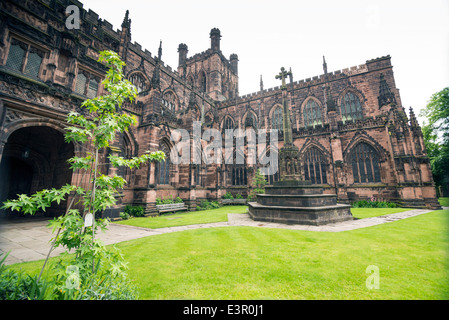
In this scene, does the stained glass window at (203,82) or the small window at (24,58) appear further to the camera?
the stained glass window at (203,82)

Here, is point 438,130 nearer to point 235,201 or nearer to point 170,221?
point 235,201

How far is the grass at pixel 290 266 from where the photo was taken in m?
2.82

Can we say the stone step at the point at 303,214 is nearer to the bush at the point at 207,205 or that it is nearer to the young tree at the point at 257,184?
the bush at the point at 207,205

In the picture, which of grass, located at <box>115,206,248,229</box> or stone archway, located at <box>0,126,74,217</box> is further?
stone archway, located at <box>0,126,74,217</box>

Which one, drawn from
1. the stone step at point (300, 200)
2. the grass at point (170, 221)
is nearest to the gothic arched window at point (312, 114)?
the stone step at point (300, 200)

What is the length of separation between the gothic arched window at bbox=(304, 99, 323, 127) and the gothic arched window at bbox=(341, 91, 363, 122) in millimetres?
2691

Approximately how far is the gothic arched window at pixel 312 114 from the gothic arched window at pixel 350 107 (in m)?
2.69

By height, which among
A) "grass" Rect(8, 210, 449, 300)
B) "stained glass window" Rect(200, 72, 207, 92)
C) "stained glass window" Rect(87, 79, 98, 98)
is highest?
"stained glass window" Rect(200, 72, 207, 92)

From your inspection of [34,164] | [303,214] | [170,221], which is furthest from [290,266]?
[34,164]

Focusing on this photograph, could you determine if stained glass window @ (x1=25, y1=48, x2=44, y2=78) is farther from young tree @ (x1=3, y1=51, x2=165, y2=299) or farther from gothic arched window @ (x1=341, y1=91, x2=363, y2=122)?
gothic arched window @ (x1=341, y1=91, x2=363, y2=122)

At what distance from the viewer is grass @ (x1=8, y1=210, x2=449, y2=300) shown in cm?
282

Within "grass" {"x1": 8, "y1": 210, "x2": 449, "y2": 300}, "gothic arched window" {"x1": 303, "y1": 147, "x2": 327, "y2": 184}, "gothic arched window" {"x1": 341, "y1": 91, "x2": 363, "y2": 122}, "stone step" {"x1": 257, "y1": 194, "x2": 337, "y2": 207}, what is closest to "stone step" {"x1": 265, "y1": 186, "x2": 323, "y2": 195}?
"stone step" {"x1": 257, "y1": 194, "x2": 337, "y2": 207}
